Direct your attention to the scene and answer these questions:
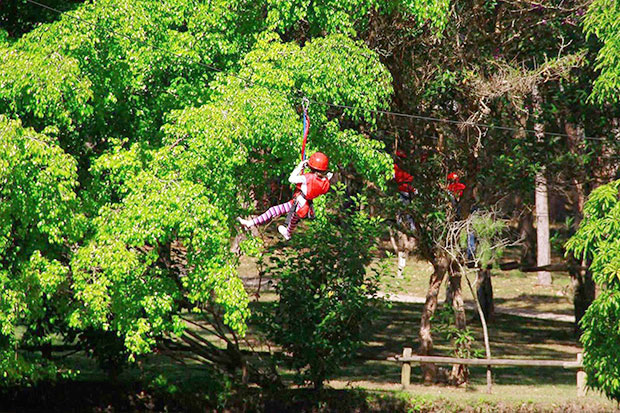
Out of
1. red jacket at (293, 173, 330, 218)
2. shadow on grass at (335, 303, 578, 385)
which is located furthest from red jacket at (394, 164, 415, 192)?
red jacket at (293, 173, 330, 218)

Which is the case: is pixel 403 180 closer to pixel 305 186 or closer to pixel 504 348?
pixel 305 186

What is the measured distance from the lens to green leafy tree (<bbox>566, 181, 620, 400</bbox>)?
44.4ft

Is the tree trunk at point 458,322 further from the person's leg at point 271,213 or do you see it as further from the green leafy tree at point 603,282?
the person's leg at point 271,213

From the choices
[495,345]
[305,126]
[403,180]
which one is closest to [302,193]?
[305,126]

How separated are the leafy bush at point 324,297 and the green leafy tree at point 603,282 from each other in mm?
3993

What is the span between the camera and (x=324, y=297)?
16.8 meters

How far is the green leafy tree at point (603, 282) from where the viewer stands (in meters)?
13.5

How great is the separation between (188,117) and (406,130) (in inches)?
296

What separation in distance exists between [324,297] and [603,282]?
16.1ft

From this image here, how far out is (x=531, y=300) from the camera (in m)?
32.6

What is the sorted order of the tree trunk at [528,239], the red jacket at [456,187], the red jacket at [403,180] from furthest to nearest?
the tree trunk at [528,239] < the red jacket at [456,187] < the red jacket at [403,180]

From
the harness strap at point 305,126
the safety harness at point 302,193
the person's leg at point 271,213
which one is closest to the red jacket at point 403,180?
the harness strap at point 305,126

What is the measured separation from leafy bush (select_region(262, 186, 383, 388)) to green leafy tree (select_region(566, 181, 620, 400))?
399 centimetres

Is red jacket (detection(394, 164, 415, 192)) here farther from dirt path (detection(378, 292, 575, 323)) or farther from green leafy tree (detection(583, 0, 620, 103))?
dirt path (detection(378, 292, 575, 323))
